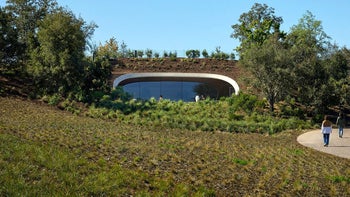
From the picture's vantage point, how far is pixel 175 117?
75.4 ft

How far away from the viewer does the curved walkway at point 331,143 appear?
15.0 m

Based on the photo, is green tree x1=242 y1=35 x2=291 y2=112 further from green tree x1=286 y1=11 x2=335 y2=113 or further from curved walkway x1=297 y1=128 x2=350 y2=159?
curved walkway x1=297 y1=128 x2=350 y2=159

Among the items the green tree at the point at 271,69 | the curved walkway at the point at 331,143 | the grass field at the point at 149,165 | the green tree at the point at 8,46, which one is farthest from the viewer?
the green tree at the point at 8,46

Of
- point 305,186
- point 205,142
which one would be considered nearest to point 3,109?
point 205,142

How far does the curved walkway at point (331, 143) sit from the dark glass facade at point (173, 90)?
20.4 meters

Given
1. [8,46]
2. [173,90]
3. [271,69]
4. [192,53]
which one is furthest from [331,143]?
[192,53]

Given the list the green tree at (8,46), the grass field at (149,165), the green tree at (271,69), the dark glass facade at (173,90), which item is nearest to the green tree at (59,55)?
the green tree at (8,46)

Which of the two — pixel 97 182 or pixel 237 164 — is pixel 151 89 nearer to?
pixel 237 164

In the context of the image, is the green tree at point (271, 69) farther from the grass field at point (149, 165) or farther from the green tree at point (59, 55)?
the green tree at point (59, 55)

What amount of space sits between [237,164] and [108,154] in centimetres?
400

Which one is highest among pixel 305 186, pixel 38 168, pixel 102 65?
pixel 102 65

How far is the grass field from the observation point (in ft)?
27.3

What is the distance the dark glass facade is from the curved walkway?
66.9ft

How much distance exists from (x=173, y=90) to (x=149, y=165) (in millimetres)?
29591
